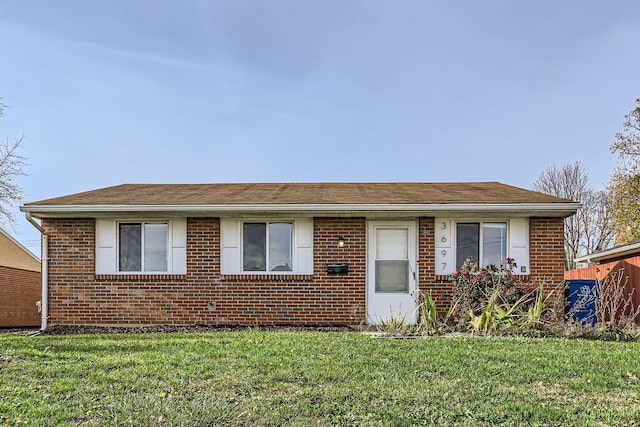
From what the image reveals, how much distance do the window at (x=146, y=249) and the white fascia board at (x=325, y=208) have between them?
2.12 feet

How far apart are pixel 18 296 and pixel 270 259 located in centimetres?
1544

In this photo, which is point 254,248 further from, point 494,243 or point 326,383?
point 326,383

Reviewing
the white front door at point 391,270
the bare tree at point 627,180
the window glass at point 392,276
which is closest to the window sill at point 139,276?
the white front door at point 391,270

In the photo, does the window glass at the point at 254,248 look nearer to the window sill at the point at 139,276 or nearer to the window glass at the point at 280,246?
the window glass at the point at 280,246

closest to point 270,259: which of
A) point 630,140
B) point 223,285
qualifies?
point 223,285

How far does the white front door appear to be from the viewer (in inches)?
422

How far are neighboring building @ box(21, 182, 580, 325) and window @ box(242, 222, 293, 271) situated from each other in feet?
0.07

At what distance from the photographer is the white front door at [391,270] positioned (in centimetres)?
1071

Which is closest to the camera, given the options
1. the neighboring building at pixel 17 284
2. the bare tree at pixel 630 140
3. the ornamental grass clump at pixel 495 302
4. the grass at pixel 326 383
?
the grass at pixel 326 383

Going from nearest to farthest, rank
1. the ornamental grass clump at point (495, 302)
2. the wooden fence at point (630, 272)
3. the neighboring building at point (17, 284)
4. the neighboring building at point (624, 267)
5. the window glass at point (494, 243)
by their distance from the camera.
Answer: the ornamental grass clump at point (495, 302)
the window glass at point (494, 243)
the wooden fence at point (630, 272)
the neighboring building at point (624, 267)
the neighboring building at point (17, 284)

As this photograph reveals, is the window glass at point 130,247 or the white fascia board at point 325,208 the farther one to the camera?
the window glass at point 130,247

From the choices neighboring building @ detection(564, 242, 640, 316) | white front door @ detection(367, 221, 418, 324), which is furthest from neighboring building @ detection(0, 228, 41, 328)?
neighboring building @ detection(564, 242, 640, 316)

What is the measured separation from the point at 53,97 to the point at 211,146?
4.66 m

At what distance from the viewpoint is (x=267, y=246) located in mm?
10781
